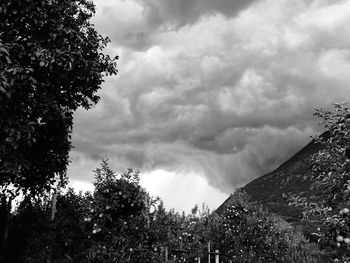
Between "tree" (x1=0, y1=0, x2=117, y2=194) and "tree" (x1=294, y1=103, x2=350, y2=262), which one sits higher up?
"tree" (x1=0, y1=0, x2=117, y2=194)

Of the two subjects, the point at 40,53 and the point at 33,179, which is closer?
the point at 40,53

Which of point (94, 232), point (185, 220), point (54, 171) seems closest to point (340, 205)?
point (94, 232)

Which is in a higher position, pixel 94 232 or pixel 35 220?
pixel 35 220

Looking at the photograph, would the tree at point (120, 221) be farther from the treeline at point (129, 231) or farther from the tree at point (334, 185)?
the tree at point (334, 185)

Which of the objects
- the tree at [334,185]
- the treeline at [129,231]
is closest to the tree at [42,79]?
the treeline at [129,231]

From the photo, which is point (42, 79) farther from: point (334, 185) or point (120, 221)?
point (334, 185)

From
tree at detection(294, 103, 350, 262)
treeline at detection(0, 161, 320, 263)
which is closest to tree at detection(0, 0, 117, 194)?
treeline at detection(0, 161, 320, 263)

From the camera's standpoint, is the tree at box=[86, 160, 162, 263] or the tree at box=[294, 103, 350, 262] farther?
the tree at box=[86, 160, 162, 263]

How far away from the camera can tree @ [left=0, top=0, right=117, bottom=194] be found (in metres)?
11.9

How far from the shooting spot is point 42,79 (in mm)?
14688

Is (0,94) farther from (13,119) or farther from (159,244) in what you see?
(159,244)

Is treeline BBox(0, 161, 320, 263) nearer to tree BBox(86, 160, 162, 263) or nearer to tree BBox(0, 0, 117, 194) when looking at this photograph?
tree BBox(86, 160, 162, 263)

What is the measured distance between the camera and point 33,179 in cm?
1642

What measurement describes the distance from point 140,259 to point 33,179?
637 cm
